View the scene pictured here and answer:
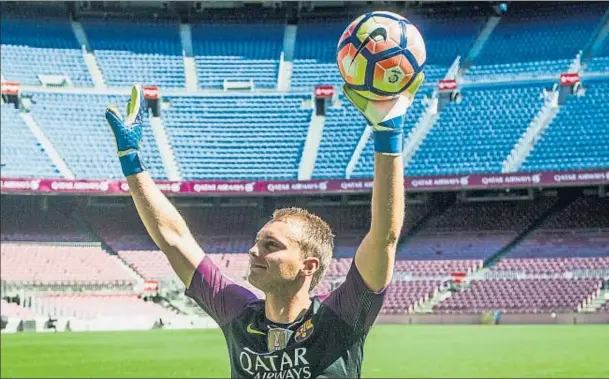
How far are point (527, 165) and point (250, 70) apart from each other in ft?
43.5

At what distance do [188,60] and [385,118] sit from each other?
39.7 meters

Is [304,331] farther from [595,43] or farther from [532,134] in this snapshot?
[595,43]

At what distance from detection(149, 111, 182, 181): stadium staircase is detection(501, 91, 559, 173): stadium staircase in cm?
1293

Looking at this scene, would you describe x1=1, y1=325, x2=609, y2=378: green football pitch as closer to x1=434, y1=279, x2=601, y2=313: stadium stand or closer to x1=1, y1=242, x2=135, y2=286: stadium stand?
x1=434, y1=279, x2=601, y2=313: stadium stand

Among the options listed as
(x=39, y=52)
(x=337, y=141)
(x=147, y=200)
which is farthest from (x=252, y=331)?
(x=39, y=52)

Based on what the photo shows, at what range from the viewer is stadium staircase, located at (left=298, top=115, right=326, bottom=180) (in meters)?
36.7

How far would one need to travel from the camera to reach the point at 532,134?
35.5 m

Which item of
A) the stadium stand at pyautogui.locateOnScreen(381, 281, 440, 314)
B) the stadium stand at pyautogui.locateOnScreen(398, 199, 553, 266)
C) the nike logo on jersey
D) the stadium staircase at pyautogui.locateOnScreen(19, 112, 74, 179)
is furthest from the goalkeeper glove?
the stadium staircase at pyautogui.locateOnScreen(19, 112, 74, 179)

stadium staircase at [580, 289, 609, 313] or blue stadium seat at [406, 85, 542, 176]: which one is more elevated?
blue stadium seat at [406, 85, 542, 176]

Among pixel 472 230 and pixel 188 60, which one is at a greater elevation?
pixel 188 60

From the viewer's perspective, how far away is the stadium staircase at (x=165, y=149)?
3691cm

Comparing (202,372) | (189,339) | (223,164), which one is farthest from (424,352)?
(223,164)

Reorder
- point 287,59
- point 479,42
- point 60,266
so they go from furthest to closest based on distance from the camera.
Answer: point 287,59
point 479,42
point 60,266

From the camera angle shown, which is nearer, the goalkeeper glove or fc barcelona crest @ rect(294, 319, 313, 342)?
the goalkeeper glove
